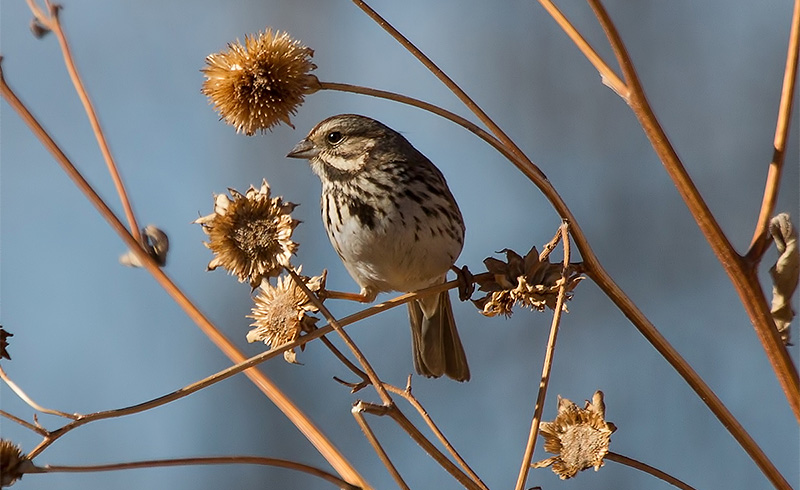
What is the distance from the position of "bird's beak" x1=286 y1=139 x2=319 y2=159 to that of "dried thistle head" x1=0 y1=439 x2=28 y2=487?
1795mm

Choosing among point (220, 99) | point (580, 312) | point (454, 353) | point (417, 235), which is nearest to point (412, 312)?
point (454, 353)

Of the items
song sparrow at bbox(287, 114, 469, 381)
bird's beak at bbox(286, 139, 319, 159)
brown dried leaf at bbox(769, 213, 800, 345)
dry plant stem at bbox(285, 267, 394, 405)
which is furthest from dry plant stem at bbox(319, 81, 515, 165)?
bird's beak at bbox(286, 139, 319, 159)

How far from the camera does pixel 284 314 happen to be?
4.49ft

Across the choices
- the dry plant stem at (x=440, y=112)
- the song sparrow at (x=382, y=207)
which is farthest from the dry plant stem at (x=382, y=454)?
the song sparrow at (x=382, y=207)

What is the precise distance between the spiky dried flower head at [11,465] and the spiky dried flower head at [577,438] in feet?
1.96

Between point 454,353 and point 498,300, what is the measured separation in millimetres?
1839

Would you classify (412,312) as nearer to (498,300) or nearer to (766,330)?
(498,300)

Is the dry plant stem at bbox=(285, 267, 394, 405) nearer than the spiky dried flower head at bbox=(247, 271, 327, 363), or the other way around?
the dry plant stem at bbox=(285, 267, 394, 405)

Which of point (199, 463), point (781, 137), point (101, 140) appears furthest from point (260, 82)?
point (781, 137)

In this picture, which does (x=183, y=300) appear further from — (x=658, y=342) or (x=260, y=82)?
(x=658, y=342)

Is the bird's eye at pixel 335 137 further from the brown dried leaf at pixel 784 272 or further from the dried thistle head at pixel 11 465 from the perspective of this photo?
the dried thistle head at pixel 11 465

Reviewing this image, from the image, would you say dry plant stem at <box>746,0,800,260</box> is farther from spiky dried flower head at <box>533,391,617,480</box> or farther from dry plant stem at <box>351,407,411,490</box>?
dry plant stem at <box>351,407,411,490</box>

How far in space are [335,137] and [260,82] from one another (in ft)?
4.81

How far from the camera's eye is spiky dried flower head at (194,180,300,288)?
123 cm
